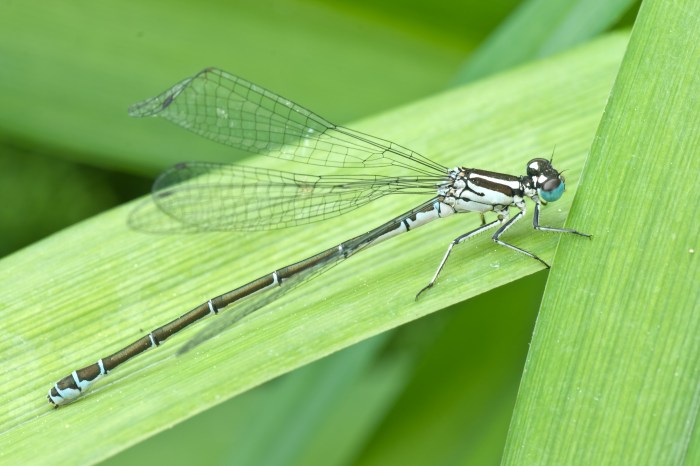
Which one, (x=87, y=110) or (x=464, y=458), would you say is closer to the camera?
(x=464, y=458)

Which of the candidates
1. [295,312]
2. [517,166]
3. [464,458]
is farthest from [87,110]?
[464,458]

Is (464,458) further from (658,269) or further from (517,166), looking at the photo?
(658,269)

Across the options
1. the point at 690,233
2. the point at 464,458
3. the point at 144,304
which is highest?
the point at 690,233

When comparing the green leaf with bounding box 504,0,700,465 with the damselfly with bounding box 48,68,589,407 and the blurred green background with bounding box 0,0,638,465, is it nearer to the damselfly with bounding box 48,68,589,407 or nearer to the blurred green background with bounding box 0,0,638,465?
the damselfly with bounding box 48,68,589,407

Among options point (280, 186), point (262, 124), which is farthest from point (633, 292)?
point (262, 124)

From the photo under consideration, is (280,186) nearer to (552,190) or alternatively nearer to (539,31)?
(552,190)

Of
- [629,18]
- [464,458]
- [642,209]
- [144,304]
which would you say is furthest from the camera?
[629,18]
